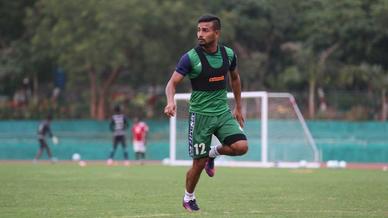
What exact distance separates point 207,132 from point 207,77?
720 mm

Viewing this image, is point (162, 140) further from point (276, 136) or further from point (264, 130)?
point (264, 130)

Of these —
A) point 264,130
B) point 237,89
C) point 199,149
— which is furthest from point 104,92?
point 199,149

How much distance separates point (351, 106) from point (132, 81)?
15.3 metres

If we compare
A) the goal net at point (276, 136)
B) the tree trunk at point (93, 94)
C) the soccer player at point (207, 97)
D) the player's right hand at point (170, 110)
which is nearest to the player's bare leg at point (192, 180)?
the soccer player at point (207, 97)

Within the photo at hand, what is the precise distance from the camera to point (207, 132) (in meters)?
11.0

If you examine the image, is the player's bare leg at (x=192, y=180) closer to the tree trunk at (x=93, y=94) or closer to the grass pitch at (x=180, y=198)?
the grass pitch at (x=180, y=198)

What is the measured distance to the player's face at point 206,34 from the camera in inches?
424

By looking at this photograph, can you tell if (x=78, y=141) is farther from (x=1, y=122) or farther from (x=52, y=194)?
(x=52, y=194)

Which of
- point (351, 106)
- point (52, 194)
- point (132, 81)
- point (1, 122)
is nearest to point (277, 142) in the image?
point (351, 106)

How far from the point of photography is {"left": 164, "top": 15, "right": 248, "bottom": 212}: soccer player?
10805 millimetres

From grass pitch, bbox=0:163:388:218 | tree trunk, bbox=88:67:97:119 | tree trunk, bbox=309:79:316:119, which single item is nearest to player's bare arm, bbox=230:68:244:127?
grass pitch, bbox=0:163:388:218

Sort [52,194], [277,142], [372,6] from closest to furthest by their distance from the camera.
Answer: [52,194] → [277,142] → [372,6]

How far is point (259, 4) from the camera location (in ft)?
158

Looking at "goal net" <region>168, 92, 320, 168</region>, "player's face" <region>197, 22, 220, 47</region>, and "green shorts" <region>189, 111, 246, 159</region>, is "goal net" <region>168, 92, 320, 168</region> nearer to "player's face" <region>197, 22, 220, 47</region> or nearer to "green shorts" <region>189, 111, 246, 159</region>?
"green shorts" <region>189, 111, 246, 159</region>
